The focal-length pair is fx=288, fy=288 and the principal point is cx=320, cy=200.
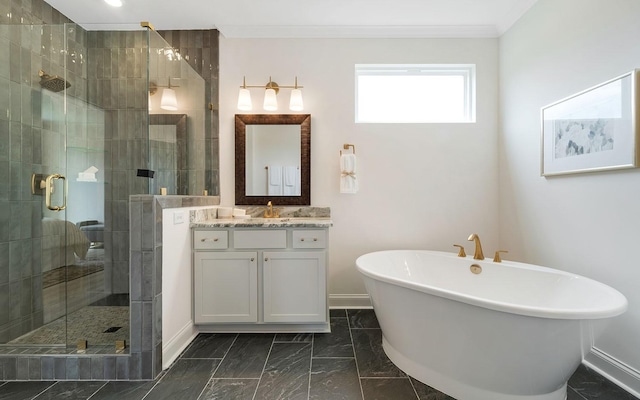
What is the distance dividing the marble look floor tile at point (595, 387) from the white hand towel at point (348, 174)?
189cm

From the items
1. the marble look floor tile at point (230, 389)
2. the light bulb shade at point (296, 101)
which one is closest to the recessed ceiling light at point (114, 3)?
the light bulb shade at point (296, 101)

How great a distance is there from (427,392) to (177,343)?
1613mm

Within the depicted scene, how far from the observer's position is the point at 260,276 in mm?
2211

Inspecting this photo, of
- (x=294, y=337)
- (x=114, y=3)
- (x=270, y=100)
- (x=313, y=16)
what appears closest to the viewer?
(x=294, y=337)

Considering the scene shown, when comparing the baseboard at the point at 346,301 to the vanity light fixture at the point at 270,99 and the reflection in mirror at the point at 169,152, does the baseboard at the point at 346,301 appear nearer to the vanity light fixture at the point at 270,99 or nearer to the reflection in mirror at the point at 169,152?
the reflection in mirror at the point at 169,152

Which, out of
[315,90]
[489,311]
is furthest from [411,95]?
[489,311]

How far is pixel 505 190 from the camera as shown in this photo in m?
2.64

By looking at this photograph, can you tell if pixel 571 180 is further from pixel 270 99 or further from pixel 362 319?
pixel 270 99

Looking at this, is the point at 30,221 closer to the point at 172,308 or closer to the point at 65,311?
the point at 65,311

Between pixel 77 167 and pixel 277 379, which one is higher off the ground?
pixel 77 167

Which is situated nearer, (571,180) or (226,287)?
(571,180)

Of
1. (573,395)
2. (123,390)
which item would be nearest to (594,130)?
(573,395)

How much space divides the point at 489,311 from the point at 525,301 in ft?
2.93

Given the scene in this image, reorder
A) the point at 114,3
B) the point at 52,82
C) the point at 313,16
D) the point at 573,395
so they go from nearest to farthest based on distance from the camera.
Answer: the point at 573,395
the point at 52,82
the point at 114,3
the point at 313,16
